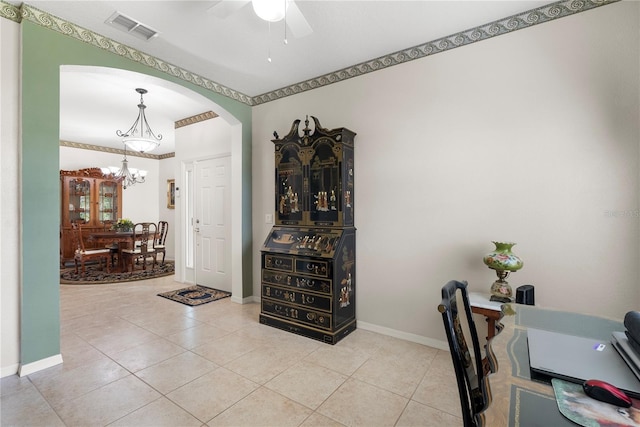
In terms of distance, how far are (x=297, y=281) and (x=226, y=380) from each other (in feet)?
3.73

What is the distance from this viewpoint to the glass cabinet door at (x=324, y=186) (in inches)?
122

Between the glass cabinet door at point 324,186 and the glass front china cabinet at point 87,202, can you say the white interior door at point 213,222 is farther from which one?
the glass front china cabinet at point 87,202

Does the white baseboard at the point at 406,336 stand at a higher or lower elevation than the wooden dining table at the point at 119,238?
lower

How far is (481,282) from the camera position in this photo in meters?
2.54

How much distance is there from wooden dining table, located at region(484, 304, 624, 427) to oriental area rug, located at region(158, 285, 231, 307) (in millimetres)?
3875

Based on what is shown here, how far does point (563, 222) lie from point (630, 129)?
763 mm

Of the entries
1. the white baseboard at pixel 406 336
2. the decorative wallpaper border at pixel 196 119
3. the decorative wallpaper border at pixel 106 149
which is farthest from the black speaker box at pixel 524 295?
the decorative wallpaper border at pixel 106 149

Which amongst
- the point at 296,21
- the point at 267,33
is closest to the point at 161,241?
the point at 267,33

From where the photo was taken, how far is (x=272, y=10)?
1717 mm

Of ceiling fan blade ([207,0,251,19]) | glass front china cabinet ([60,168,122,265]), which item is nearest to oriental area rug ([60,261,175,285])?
glass front china cabinet ([60,168,122,265])

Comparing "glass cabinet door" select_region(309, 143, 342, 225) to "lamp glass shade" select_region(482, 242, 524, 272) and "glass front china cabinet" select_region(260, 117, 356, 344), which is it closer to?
"glass front china cabinet" select_region(260, 117, 356, 344)

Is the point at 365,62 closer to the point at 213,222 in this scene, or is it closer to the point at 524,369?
the point at 524,369

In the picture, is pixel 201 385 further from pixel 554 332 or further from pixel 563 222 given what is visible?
pixel 563 222

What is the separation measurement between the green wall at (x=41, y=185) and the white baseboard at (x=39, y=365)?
29 mm
